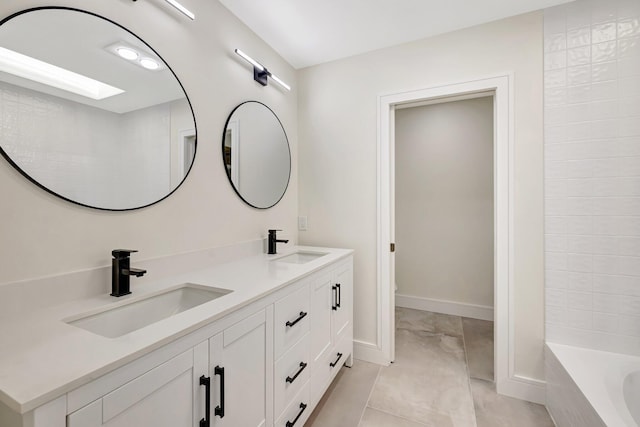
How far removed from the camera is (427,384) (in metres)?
1.97

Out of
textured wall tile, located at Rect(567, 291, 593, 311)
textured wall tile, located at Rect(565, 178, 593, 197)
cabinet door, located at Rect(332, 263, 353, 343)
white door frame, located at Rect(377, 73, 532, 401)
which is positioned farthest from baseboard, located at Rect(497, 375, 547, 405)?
textured wall tile, located at Rect(565, 178, 593, 197)

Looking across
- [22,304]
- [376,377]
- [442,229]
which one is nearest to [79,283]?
[22,304]

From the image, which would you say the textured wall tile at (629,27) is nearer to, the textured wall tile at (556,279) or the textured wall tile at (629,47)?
the textured wall tile at (629,47)

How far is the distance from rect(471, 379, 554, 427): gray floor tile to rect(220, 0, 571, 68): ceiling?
8.24 feet

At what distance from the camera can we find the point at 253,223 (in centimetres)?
201

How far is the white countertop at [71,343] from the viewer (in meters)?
0.54

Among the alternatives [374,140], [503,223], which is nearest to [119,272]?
[374,140]

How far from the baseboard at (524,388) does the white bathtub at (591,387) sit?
69mm

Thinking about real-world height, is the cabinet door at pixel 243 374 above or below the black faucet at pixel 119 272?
below

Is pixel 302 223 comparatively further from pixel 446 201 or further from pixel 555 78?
pixel 555 78

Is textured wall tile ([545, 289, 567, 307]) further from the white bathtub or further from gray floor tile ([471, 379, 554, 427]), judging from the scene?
gray floor tile ([471, 379, 554, 427])

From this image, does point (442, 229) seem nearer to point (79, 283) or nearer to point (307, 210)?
point (307, 210)

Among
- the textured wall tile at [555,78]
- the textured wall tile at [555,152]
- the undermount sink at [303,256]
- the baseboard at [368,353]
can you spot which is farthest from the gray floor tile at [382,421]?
the textured wall tile at [555,78]

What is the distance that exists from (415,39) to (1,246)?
2559 mm
